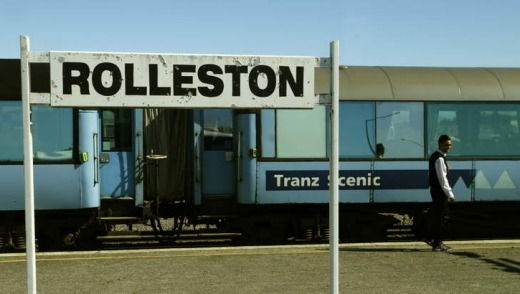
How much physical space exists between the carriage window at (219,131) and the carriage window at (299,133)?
2.96 feet

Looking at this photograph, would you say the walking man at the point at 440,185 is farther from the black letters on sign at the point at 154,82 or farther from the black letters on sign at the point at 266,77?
the black letters on sign at the point at 154,82

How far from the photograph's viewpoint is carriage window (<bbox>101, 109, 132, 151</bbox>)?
1070 cm

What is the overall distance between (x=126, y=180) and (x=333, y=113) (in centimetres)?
663

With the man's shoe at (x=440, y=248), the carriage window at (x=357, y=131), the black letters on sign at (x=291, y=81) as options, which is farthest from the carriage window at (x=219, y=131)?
the black letters on sign at (x=291, y=81)

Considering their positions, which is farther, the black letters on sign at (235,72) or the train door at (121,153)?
the train door at (121,153)

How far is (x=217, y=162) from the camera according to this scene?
35.8 feet

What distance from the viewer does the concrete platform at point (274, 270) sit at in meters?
6.79

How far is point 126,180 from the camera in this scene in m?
10.7

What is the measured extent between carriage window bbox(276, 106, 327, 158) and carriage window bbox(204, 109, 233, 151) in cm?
90

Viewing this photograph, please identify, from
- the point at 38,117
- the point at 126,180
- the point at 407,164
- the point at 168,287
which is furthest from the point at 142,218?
the point at 407,164

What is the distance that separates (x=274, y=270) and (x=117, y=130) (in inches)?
178

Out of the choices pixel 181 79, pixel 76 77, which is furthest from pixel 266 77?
pixel 76 77

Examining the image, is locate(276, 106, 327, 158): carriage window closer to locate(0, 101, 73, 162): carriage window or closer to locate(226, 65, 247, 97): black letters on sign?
locate(0, 101, 73, 162): carriage window

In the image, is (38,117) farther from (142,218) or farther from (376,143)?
(376,143)
